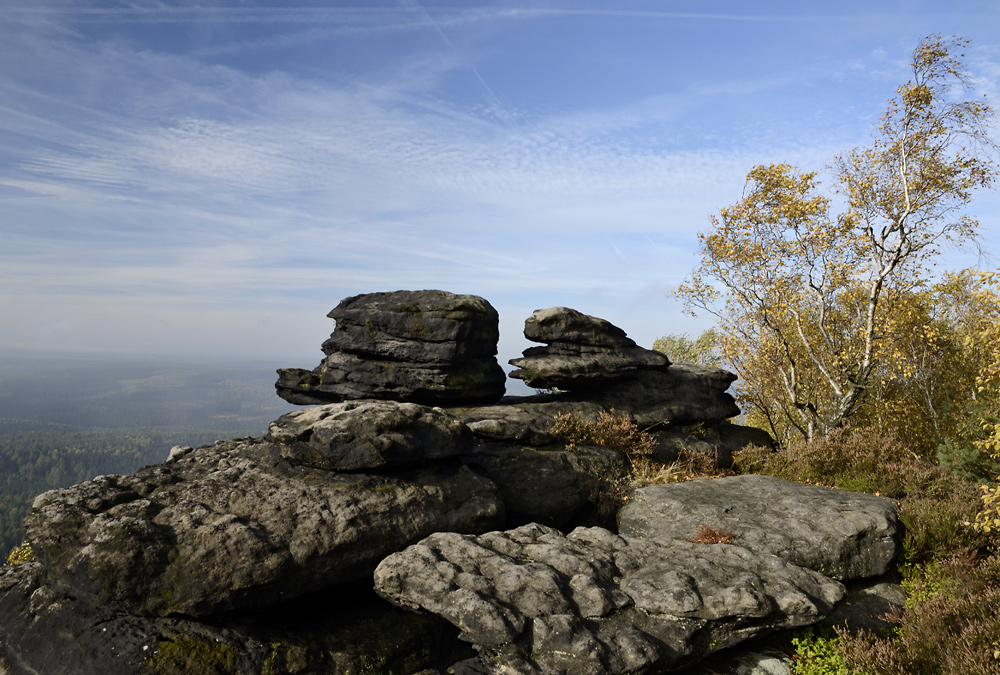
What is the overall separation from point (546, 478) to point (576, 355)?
20.3 ft

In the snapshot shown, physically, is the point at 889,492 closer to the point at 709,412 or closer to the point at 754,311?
the point at 709,412

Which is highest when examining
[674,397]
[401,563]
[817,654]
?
[674,397]

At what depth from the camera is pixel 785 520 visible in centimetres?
1255

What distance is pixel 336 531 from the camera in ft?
35.7

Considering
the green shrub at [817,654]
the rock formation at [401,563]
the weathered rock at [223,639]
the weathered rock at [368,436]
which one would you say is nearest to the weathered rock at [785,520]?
the rock formation at [401,563]

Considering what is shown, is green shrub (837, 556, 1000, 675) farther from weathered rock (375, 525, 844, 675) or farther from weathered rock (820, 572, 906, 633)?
weathered rock (375, 525, 844, 675)

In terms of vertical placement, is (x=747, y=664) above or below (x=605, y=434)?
below

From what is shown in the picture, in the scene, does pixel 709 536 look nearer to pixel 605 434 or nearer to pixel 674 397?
pixel 605 434

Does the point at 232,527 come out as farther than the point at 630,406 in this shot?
No

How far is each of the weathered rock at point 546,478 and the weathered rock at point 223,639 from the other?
4.21m

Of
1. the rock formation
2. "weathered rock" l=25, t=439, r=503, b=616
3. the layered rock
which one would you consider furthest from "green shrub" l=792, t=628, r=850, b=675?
the layered rock

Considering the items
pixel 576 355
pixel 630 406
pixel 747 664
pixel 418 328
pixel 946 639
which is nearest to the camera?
pixel 946 639

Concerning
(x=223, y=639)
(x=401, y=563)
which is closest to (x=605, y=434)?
(x=401, y=563)

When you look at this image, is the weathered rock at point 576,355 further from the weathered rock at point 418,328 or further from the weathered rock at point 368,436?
the weathered rock at point 368,436
